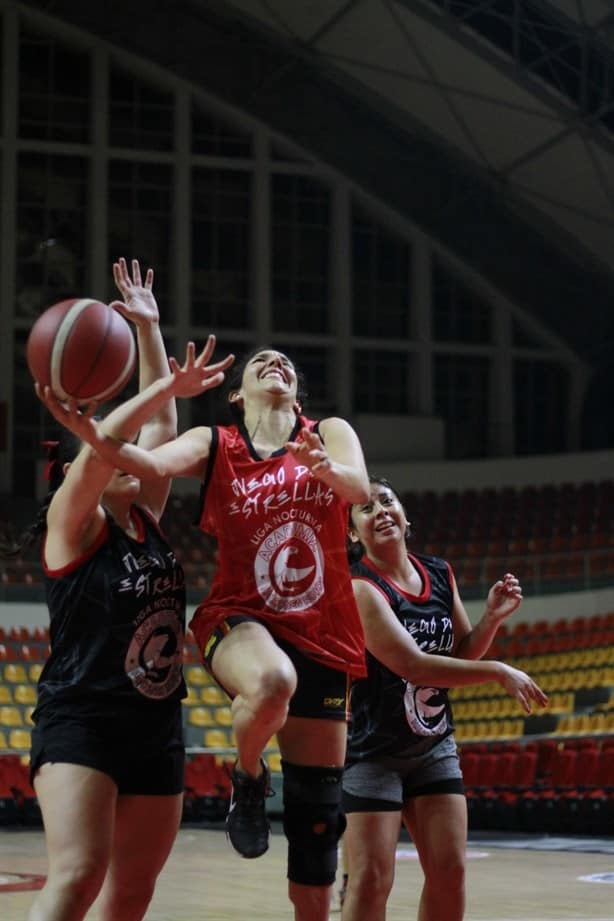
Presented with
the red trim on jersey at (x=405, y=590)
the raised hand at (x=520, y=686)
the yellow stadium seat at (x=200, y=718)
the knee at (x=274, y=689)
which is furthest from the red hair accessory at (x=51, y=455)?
the yellow stadium seat at (x=200, y=718)

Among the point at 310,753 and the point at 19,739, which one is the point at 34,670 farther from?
the point at 310,753

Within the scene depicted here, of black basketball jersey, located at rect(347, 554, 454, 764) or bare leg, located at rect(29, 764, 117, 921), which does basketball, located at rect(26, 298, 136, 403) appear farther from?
black basketball jersey, located at rect(347, 554, 454, 764)

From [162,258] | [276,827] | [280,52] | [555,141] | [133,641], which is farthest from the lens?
[162,258]

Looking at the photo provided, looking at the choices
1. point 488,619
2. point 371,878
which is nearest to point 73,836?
point 371,878

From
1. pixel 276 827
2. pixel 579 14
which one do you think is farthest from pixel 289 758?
pixel 579 14

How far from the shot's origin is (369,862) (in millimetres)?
4637

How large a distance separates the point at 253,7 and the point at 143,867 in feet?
73.8

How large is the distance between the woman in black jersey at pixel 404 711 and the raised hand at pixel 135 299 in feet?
3.58

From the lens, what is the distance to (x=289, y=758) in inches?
171

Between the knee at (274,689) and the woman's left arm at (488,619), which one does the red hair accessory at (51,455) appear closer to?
the knee at (274,689)

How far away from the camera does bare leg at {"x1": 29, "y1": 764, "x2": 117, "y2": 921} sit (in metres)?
3.63

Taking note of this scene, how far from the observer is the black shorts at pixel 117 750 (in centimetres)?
381

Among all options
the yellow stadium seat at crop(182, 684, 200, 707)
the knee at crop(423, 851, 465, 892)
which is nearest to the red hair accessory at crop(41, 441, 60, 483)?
the knee at crop(423, 851, 465, 892)

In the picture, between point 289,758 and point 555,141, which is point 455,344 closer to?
point 555,141
